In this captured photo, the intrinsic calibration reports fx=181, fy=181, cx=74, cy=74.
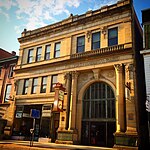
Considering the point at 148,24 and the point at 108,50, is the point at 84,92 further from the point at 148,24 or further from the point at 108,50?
the point at 148,24

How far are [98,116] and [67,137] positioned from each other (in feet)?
12.8

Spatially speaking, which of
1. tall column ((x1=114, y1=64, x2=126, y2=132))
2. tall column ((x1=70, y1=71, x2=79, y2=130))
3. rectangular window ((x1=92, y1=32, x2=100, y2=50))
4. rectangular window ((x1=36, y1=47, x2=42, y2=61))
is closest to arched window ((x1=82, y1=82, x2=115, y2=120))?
tall column ((x1=70, y1=71, x2=79, y2=130))

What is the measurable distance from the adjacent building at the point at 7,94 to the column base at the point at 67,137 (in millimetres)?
7866

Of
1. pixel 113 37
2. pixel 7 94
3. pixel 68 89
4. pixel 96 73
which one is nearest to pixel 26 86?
pixel 7 94

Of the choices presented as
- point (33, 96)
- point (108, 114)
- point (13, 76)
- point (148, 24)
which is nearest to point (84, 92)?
point (108, 114)

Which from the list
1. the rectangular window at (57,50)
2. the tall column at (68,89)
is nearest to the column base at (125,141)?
the tall column at (68,89)

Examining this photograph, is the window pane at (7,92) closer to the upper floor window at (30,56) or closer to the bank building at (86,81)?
the bank building at (86,81)

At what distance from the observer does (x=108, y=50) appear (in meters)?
19.7

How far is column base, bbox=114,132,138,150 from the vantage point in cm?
1539

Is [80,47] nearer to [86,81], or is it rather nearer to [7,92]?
[86,81]

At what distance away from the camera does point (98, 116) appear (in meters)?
19.0

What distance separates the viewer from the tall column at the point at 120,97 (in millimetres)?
16703

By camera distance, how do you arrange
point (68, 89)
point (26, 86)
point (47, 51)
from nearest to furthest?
point (68, 89) → point (47, 51) → point (26, 86)

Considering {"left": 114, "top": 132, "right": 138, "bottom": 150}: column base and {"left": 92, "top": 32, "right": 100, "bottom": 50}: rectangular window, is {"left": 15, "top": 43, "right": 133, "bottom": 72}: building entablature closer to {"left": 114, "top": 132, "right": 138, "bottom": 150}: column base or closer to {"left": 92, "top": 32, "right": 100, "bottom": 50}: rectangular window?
{"left": 92, "top": 32, "right": 100, "bottom": 50}: rectangular window
